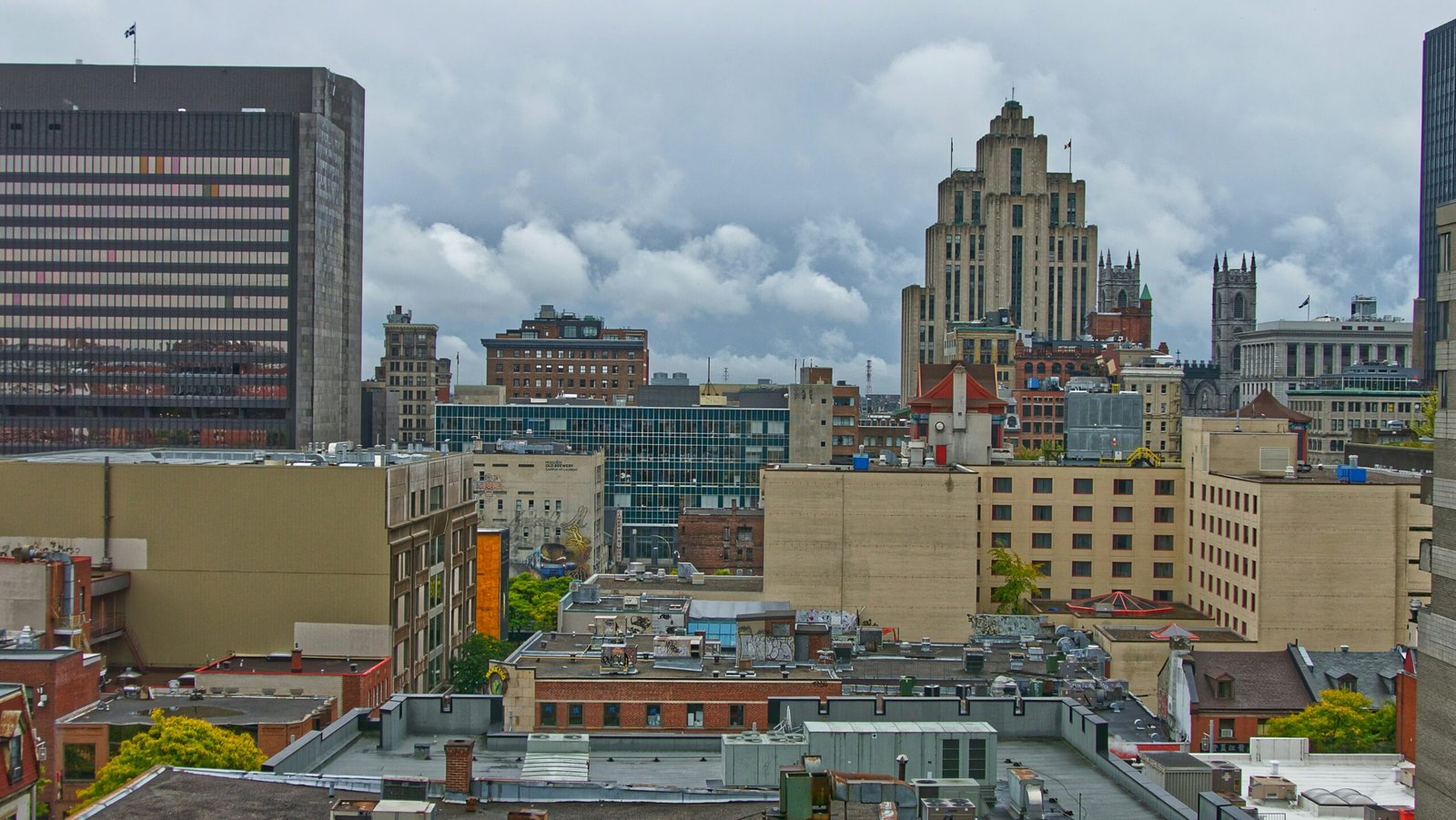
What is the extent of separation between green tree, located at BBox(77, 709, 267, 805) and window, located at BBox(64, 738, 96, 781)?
4033mm

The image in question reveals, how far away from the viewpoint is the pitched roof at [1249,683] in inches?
2874

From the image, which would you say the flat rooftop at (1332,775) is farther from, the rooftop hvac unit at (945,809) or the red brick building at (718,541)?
the red brick building at (718,541)

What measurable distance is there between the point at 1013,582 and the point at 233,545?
5296 cm

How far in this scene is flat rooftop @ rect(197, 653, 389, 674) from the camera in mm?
67250

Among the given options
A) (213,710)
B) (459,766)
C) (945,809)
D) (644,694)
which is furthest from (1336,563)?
(459,766)

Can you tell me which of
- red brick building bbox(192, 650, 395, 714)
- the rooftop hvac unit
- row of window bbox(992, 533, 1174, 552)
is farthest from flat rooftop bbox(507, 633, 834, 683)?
row of window bbox(992, 533, 1174, 552)

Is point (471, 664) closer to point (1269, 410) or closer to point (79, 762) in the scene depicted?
point (79, 762)

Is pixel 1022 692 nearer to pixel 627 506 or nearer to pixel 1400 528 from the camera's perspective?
pixel 1400 528

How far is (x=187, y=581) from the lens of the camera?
75.2 metres

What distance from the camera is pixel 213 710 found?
59156mm

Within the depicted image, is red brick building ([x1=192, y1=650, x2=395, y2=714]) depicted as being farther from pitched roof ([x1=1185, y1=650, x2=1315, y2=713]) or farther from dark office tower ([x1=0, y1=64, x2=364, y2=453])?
dark office tower ([x1=0, y1=64, x2=364, y2=453])

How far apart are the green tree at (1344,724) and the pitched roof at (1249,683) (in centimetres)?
427

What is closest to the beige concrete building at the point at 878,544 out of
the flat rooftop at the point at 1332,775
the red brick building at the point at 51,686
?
the flat rooftop at the point at 1332,775

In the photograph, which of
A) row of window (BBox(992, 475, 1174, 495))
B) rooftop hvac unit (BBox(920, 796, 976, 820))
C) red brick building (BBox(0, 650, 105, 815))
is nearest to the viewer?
rooftop hvac unit (BBox(920, 796, 976, 820))
